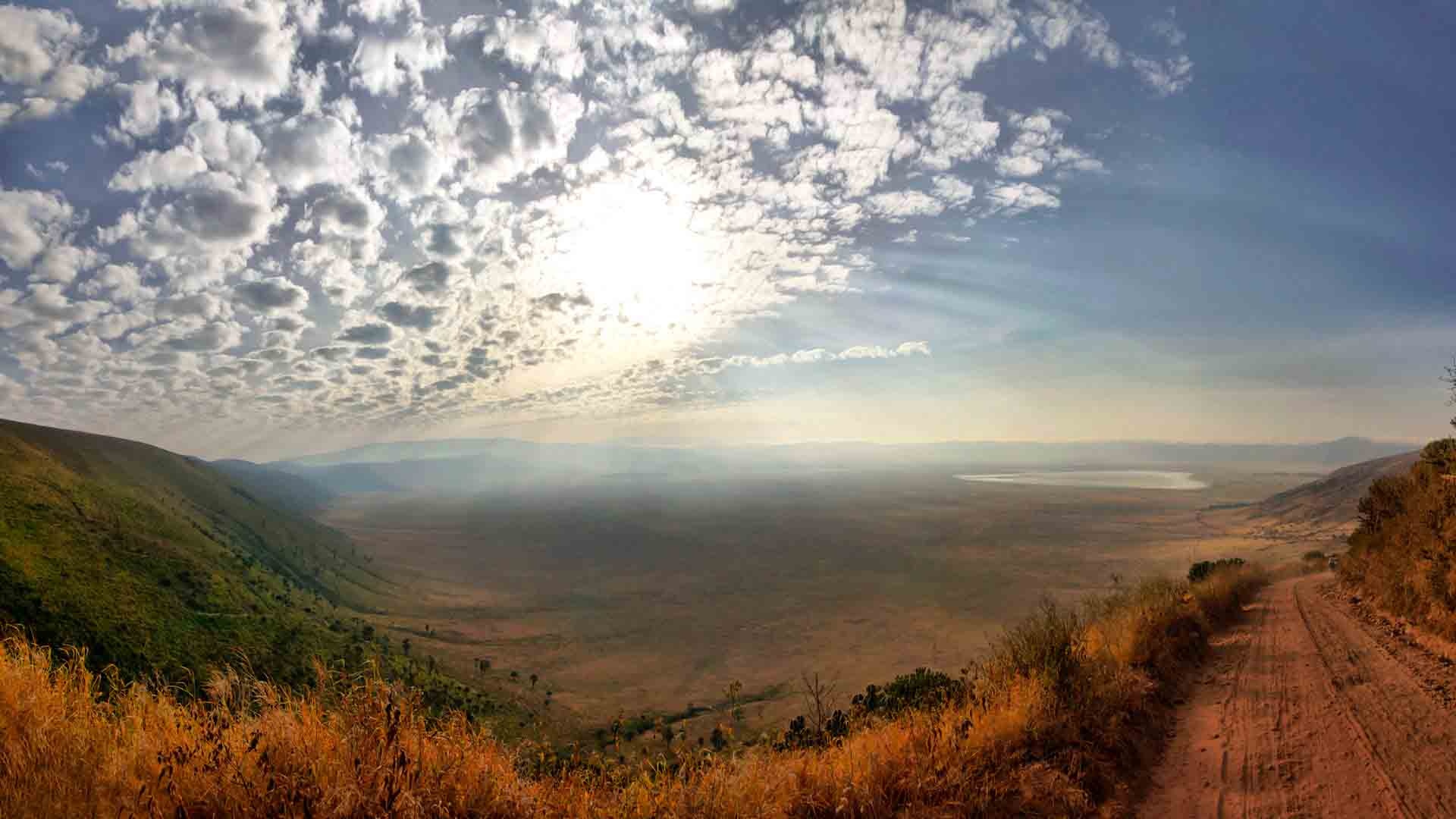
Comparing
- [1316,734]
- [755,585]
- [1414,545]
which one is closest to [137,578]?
[1316,734]

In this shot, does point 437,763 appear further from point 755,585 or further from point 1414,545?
point 755,585

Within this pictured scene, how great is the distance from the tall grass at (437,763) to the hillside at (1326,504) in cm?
8329

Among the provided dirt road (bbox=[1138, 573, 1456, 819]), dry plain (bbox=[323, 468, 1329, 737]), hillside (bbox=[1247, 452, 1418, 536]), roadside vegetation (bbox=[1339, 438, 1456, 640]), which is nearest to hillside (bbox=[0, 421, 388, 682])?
dirt road (bbox=[1138, 573, 1456, 819])

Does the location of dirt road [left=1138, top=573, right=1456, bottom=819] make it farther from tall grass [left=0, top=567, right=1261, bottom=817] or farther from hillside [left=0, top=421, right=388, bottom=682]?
hillside [left=0, top=421, right=388, bottom=682]

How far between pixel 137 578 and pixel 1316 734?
33521 millimetres

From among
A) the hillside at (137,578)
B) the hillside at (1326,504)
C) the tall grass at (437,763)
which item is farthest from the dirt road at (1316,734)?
the hillside at (1326,504)

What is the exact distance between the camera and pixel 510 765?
365 cm

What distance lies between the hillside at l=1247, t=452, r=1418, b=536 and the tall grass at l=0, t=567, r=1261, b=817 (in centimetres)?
8329

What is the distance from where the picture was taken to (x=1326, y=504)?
8175 cm

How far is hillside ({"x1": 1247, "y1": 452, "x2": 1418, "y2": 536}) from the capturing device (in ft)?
232

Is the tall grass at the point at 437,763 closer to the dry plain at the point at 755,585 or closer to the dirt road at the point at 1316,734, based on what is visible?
the dirt road at the point at 1316,734

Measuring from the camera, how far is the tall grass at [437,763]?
9.69ft

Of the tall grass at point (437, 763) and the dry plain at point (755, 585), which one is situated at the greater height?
the tall grass at point (437, 763)

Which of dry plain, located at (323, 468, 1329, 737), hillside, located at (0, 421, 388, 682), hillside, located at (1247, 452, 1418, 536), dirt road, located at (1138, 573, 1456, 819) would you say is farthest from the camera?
hillside, located at (1247, 452, 1418, 536)
